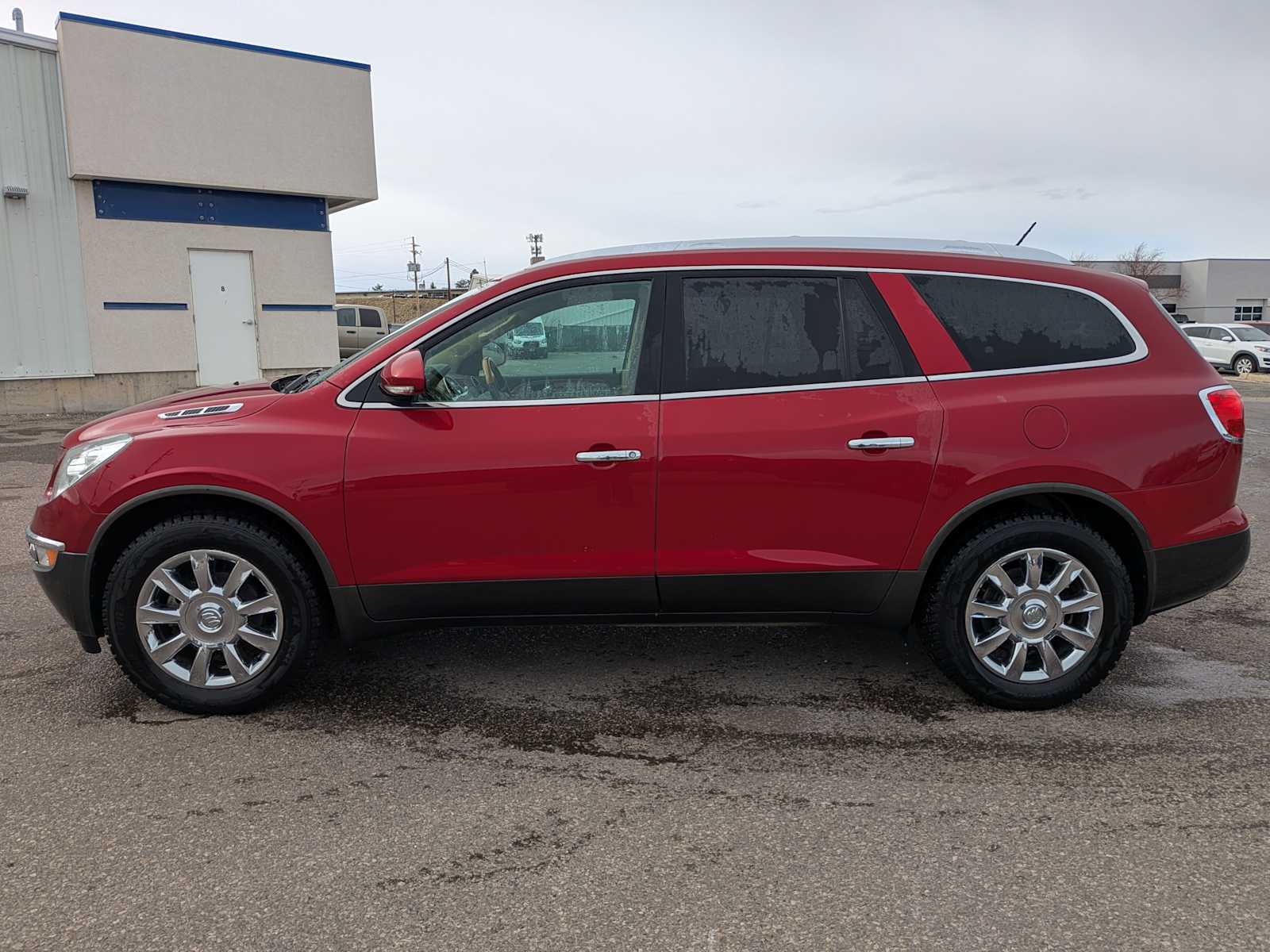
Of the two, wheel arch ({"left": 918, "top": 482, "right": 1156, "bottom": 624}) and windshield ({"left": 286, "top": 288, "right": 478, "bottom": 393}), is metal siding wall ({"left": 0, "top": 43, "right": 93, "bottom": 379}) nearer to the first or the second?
windshield ({"left": 286, "top": 288, "right": 478, "bottom": 393})

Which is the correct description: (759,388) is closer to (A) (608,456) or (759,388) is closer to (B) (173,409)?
(A) (608,456)

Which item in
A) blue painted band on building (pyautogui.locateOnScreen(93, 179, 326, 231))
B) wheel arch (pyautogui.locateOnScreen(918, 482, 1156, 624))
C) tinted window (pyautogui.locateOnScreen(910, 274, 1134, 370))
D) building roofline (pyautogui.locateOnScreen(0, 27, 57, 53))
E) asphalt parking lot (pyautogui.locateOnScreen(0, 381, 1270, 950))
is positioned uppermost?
building roofline (pyautogui.locateOnScreen(0, 27, 57, 53))

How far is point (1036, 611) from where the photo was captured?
12.2ft

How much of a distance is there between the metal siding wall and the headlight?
526 inches

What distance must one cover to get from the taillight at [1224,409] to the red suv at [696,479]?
2cm

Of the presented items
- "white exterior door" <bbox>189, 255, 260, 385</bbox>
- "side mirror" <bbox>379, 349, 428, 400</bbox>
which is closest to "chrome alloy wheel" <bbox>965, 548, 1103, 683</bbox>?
"side mirror" <bbox>379, 349, 428, 400</bbox>

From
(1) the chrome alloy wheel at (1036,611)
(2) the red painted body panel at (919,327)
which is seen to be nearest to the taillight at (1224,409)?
(1) the chrome alloy wheel at (1036,611)

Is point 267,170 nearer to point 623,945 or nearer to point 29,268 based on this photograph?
point 29,268

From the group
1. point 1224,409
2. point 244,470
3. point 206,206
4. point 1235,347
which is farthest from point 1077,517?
point 1235,347

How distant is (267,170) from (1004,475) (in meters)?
16.3

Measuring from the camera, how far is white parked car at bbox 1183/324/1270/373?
28812 mm

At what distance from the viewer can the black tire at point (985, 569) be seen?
144 inches

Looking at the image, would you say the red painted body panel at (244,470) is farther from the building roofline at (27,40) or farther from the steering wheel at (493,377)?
the building roofline at (27,40)

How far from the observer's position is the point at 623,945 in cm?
232
